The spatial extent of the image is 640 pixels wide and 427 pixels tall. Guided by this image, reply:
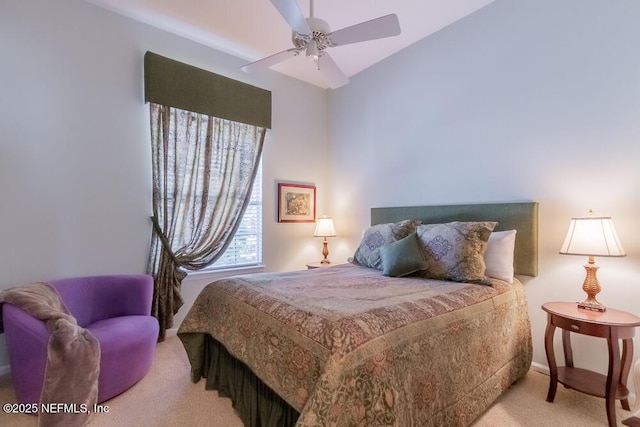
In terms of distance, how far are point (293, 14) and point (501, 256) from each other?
227 cm

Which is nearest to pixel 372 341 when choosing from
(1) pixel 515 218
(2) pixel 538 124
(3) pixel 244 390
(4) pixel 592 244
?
(3) pixel 244 390

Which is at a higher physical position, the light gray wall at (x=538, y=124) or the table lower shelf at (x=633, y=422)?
the light gray wall at (x=538, y=124)

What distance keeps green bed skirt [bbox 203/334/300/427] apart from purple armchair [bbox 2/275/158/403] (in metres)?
0.49

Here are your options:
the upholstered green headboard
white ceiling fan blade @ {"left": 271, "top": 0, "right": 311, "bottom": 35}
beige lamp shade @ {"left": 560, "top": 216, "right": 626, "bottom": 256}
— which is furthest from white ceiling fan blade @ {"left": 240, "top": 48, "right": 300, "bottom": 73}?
beige lamp shade @ {"left": 560, "top": 216, "right": 626, "bottom": 256}

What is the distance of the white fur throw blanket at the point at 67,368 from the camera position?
159 cm

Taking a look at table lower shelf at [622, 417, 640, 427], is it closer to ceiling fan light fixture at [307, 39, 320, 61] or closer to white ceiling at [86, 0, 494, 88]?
ceiling fan light fixture at [307, 39, 320, 61]

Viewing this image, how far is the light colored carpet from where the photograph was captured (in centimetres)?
178

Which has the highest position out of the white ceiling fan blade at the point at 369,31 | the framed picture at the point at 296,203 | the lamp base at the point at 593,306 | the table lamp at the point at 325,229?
the white ceiling fan blade at the point at 369,31

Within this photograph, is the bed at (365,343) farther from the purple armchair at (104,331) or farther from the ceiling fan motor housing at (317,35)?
the ceiling fan motor housing at (317,35)

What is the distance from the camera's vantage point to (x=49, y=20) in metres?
2.47

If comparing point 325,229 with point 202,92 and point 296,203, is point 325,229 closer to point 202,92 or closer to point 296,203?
point 296,203

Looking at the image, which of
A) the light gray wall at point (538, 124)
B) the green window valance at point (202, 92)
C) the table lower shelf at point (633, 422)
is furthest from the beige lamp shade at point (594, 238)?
the green window valance at point (202, 92)

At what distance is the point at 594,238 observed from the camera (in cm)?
187

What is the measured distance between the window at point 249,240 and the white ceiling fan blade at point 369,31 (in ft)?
6.80
